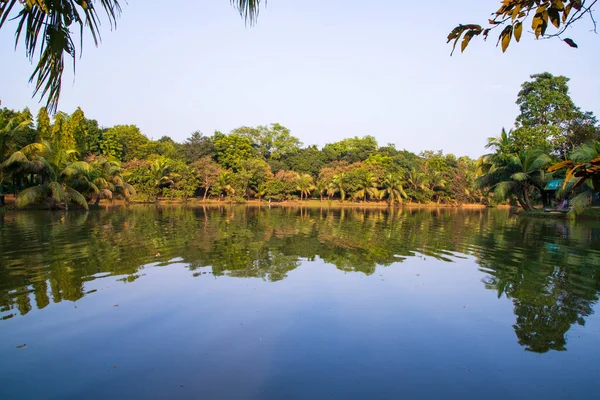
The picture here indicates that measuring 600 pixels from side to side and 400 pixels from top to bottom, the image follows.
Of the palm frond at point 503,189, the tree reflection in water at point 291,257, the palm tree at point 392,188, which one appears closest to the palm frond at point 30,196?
the tree reflection in water at point 291,257

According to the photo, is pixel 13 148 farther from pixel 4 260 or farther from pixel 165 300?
pixel 165 300

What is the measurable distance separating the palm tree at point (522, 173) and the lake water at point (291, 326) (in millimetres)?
18837

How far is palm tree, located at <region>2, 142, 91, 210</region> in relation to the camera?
23875 mm

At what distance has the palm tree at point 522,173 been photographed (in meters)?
27.7

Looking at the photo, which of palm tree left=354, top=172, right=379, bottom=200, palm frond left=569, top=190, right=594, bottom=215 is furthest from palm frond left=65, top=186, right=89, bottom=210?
palm tree left=354, top=172, right=379, bottom=200

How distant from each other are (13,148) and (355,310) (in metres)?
27.8

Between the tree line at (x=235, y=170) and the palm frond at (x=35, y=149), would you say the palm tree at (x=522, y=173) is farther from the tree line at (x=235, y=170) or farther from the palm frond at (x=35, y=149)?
the palm frond at (x=35, y=149)

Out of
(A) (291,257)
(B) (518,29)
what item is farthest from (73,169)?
(B) (518,29)

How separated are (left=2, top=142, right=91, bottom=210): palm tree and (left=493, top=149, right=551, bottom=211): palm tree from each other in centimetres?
2911

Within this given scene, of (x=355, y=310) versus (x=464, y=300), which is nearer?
(x=355, y=310)

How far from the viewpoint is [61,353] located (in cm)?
432

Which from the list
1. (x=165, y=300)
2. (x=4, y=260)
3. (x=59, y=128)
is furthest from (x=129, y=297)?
(x=59, y=128)

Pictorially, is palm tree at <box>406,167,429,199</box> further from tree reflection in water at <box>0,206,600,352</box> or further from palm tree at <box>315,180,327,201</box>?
tree reflection in water at <box>0,206,600,352</box>

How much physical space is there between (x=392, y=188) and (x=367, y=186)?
A: 10.4 feet
